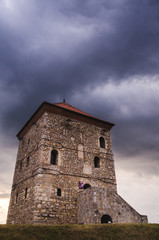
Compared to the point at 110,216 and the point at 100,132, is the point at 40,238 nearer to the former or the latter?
the point at 110,216

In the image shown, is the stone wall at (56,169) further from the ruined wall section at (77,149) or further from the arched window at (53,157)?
the arched window at (53,157)

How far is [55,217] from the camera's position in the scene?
48.4ft

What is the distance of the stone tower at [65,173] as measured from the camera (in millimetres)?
14594

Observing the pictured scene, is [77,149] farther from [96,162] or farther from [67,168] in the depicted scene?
[96,162]

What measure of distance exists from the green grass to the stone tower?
3458 millimetres

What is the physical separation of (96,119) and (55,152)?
18.3 ft

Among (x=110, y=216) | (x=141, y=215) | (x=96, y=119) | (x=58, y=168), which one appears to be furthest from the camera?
(x=96, y=119)

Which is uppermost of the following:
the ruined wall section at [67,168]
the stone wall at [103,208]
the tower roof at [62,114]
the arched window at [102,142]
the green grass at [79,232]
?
the tower roof at [62,114]

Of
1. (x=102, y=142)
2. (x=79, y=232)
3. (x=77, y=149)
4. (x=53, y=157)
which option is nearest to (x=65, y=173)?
(x=53, y=157)

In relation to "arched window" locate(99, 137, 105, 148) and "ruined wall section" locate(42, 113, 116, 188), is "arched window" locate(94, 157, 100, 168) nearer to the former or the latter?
"ruined wall section" locate(42, 113, 116, 188)

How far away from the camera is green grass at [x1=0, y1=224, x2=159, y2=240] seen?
9086mm

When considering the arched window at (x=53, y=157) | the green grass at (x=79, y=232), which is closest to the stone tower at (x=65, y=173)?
the arched window at (x=53, y=157)

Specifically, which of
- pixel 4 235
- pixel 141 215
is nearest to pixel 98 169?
pixel 141 215

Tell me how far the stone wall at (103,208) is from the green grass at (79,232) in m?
3.40
